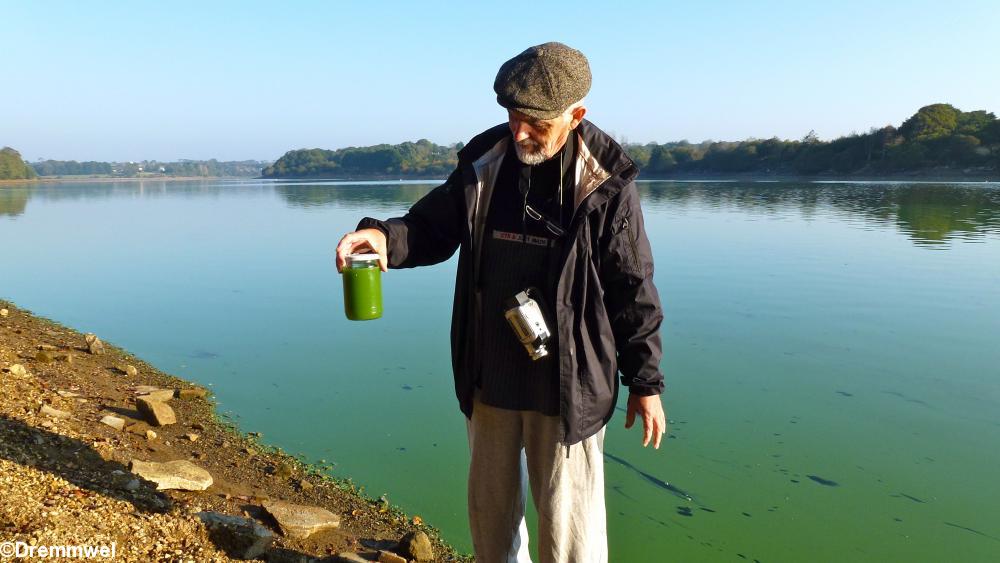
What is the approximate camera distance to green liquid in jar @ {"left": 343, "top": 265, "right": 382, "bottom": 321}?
92.3 inches

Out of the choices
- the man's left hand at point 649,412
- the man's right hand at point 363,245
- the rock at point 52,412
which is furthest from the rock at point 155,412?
the man's left hand at point 649,412

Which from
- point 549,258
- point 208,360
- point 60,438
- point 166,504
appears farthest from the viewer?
point 208,360

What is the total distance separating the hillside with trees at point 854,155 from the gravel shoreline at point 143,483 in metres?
39.9

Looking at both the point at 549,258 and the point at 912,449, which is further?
the point at 912,449

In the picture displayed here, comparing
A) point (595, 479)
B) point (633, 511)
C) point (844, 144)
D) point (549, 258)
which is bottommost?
point (633, 511)

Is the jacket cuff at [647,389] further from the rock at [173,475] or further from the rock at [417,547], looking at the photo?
the rock at [173,475]

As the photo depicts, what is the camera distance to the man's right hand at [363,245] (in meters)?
2.25

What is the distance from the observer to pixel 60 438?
352cm

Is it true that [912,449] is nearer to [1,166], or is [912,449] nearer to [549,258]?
[549,258]

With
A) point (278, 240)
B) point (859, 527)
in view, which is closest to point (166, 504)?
point (859, 527)

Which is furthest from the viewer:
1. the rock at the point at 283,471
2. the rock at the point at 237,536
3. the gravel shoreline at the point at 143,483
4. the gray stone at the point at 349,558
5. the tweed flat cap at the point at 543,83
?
the rock at the point at 283,471

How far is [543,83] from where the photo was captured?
2.07 m

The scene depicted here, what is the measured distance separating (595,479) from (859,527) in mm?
2187

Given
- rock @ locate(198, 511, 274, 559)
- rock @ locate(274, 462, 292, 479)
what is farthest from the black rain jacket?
rock @ locate(274, 462, 292, 479)
